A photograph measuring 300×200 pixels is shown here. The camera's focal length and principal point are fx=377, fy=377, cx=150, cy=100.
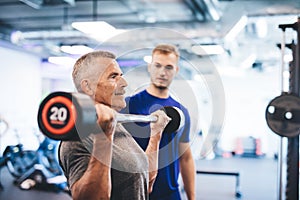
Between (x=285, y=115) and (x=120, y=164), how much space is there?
1.14 meters

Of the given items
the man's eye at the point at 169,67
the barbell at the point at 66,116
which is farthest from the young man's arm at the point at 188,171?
the barbell at the point at 66,116

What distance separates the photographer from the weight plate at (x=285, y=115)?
1.91 metres

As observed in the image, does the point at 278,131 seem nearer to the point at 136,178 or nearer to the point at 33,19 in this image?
the point at 136,178

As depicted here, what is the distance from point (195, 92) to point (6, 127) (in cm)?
532

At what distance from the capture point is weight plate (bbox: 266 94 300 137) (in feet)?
6.28

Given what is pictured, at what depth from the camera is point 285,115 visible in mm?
1923

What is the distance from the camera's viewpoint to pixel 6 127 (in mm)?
5938

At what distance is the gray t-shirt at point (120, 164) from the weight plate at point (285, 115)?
0.97m

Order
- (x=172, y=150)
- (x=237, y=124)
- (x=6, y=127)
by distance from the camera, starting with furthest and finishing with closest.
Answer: (x=237, y=124), (x=6, y=127), (x=172, y=150)

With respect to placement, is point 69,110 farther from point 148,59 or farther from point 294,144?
point 294,144

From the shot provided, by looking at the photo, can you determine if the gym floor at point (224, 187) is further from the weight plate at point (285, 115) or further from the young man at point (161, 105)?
the young man at point (161, 105)

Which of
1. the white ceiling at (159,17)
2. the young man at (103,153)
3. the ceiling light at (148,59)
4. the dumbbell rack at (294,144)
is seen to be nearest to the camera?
the young man at (103,153)

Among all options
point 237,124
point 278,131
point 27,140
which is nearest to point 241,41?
point 237,124

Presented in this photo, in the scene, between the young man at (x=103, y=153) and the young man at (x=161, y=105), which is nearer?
the young man at (x=103, y=153)
